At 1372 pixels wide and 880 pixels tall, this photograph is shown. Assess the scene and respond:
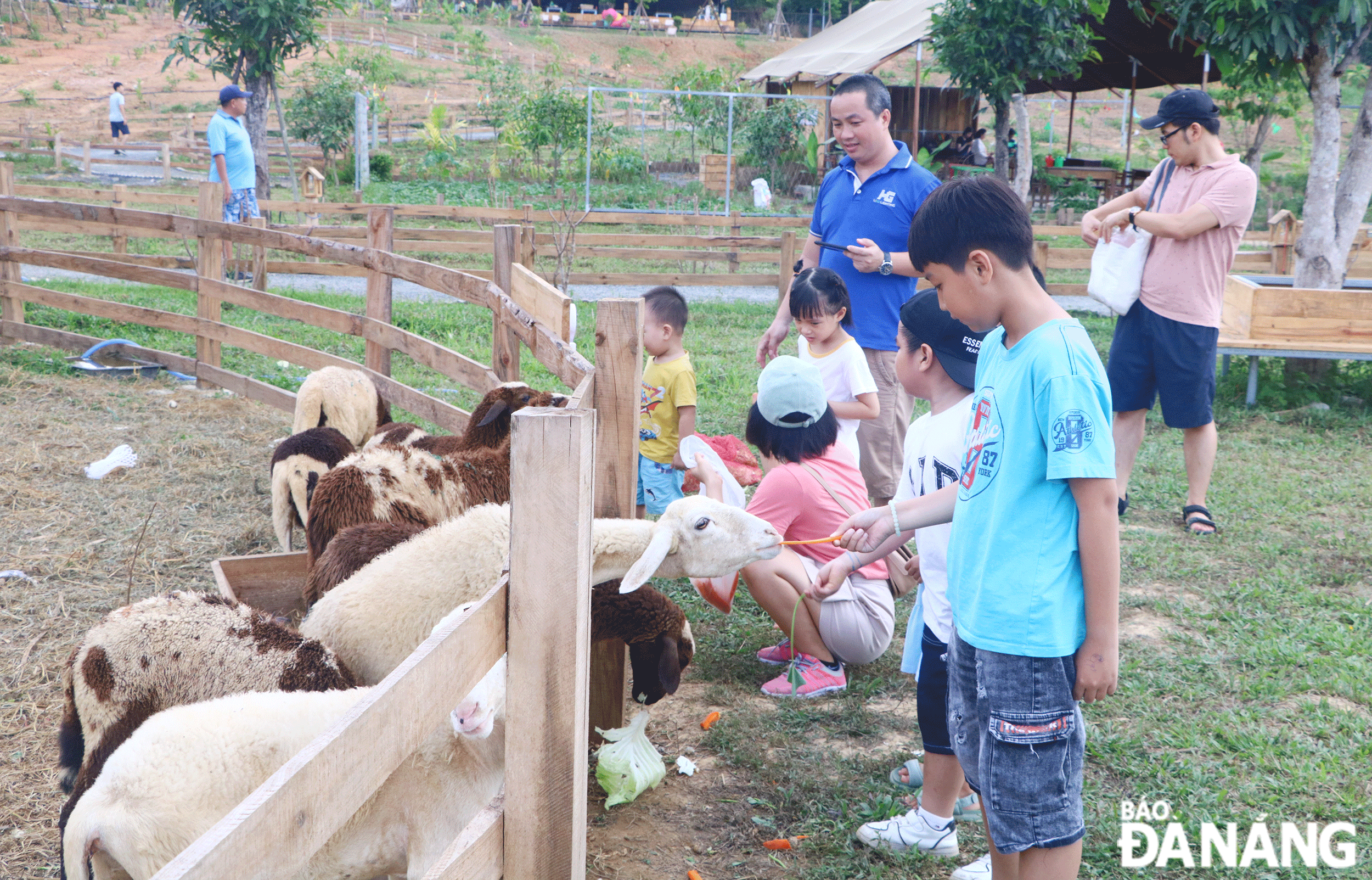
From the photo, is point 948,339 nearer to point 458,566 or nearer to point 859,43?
point 458,566

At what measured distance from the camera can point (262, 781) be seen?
2131mm

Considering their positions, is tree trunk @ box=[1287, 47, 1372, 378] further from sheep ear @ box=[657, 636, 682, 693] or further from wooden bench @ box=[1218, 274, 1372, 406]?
sheep ear @ box=[657, 636, 682, 693]

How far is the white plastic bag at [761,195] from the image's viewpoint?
21297 mm

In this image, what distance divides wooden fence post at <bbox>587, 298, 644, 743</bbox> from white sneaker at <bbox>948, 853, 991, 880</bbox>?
1177 mm

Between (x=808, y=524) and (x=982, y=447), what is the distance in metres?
1.62

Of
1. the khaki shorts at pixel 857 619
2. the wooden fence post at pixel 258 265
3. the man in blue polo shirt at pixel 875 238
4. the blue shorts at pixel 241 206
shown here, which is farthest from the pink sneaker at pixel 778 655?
the blue shorts at pixel 241 206

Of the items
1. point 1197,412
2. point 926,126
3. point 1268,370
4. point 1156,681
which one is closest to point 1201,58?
point 926,126

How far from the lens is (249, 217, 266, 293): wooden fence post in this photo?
1127 centimetres

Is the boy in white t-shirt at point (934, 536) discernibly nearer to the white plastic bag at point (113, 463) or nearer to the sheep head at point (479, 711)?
the sheep head at point (479, 711)

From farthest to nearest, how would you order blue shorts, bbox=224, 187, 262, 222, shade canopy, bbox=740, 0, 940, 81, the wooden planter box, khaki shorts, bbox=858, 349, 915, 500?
1. shade canopy, bbox=740, 0, 940, 81
2. blue shorts, bbox=224, 187, 262, 222
3. khaki shorts, bbox=858, 349, 915, 500
4. the wooden planter box

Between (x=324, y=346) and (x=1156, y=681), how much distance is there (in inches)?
318

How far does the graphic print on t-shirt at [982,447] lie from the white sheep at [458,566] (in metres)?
0.89

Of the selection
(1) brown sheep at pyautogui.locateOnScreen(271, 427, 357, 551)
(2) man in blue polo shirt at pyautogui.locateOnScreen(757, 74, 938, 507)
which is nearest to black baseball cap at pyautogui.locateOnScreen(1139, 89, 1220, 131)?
(2) man in blue polo shirt at pyautogui.locateOnScreen(757, 74, 938, 507)

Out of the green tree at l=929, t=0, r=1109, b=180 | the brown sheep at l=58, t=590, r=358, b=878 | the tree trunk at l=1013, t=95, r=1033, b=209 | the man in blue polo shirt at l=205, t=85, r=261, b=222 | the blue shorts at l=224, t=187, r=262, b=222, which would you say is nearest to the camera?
the brown sheep at l=58, t=590, r=358, b=878
